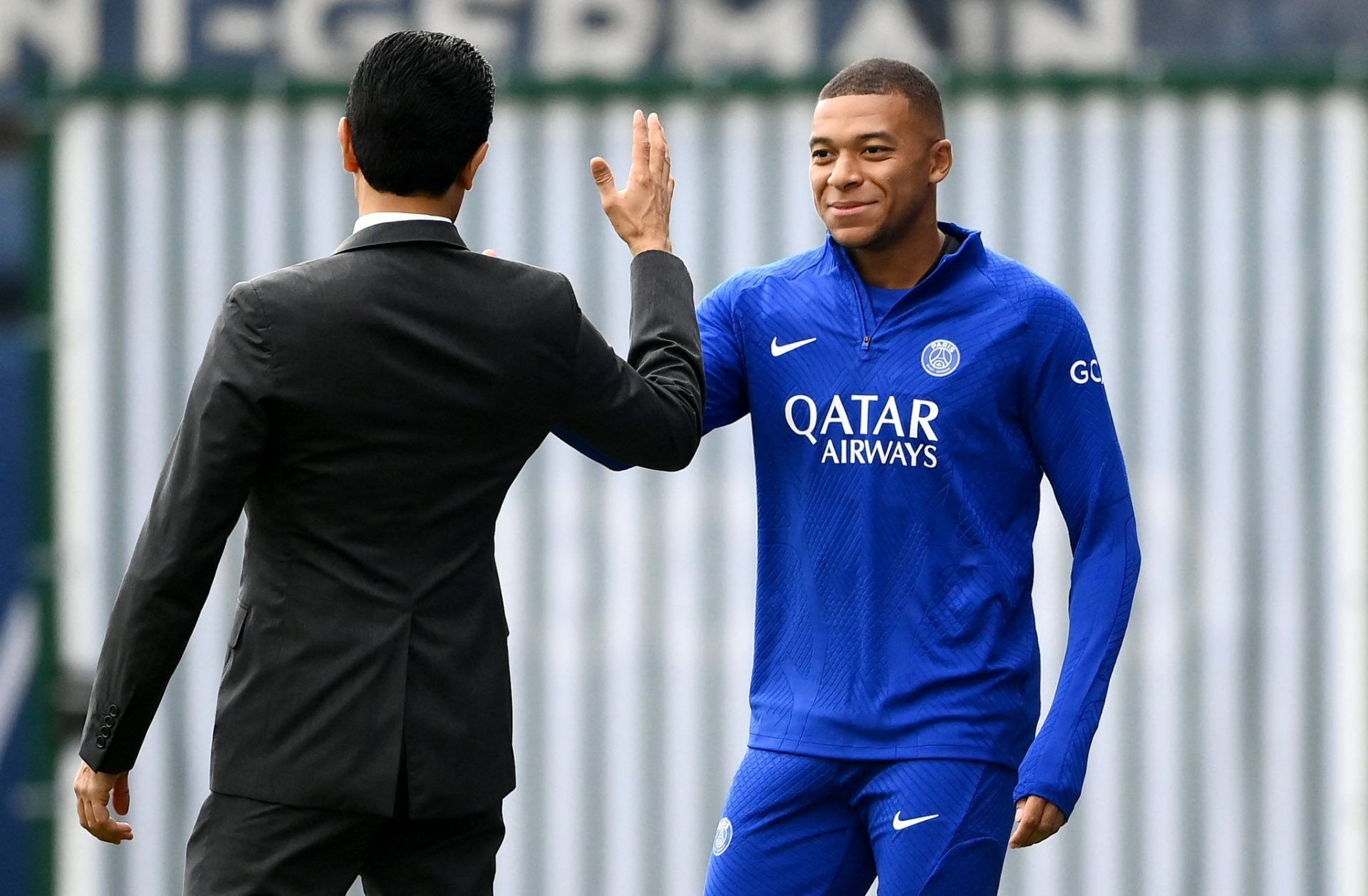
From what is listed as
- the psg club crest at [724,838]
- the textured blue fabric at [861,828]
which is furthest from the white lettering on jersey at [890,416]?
the psg club crest at [724,838]

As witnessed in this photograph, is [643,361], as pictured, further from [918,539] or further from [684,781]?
[684,781]

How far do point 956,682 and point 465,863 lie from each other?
88 centimetres

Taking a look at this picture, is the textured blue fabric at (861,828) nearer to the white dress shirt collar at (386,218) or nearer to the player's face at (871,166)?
the player's face at (871,166)

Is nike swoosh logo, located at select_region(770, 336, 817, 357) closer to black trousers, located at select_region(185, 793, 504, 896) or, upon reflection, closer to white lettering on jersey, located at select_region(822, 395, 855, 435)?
white lettering on jersey, located at select_region(822, 395, 855, 435)

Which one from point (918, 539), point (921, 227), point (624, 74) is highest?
point (624, 74)

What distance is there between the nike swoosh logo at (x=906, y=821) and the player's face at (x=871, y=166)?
95 cm

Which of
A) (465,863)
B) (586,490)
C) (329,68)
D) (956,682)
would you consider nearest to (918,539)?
(956,682)

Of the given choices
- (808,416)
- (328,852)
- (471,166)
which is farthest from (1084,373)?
(328,852)

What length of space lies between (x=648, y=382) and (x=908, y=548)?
558 millimetres

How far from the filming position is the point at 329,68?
10906 millimetres

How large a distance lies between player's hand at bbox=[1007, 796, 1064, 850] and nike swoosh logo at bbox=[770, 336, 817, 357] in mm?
844

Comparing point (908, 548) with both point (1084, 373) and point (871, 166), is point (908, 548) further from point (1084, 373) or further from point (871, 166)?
point (871, 166)

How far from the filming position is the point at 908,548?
3316 mm

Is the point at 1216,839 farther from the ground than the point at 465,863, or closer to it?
closer to it
